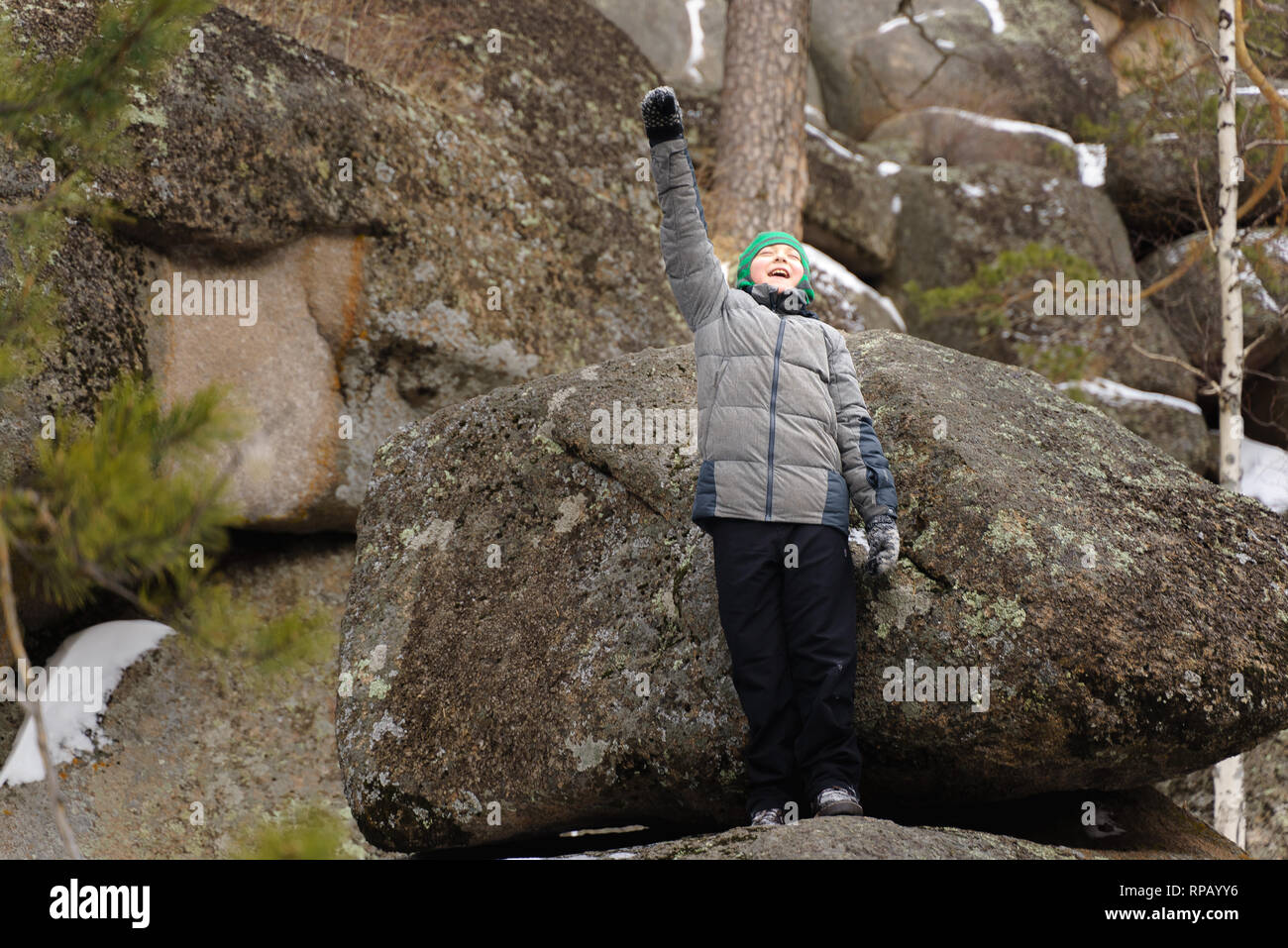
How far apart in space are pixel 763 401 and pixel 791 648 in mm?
944

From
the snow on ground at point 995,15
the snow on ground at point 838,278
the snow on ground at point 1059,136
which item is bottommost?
the snow on ground at point 838,278

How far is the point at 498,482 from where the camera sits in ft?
16.8

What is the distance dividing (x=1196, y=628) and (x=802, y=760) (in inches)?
64.6

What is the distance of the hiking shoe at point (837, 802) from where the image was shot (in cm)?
357

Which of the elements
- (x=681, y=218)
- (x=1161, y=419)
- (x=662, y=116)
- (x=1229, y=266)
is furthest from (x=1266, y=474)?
(x=662, y=116)

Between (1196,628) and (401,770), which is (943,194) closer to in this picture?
(1196,628)

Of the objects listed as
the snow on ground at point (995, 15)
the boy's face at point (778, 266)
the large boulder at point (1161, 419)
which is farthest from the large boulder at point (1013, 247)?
the boy's face at point (778, 266)

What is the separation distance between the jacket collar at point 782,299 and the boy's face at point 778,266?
0.20 feet

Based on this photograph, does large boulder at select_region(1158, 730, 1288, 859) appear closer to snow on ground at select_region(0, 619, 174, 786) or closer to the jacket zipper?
the jacket zipper

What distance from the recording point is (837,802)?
358 centimetres

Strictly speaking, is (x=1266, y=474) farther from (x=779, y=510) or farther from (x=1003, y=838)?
(x=779, y=510)

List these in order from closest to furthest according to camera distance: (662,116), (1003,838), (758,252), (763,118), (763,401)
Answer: (1003,838) < (662,116) < (763,401) < (758,252) < (763,118)

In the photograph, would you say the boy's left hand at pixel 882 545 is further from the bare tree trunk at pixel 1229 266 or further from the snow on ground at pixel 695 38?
the snow on ground at pixel 695 38
